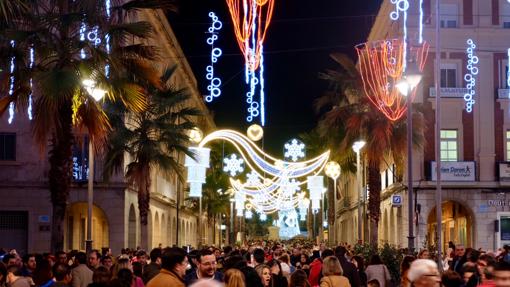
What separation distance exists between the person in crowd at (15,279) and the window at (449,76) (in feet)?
113

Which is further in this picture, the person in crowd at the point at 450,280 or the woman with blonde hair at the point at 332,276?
the woman with blonde hair at the point at 332,276

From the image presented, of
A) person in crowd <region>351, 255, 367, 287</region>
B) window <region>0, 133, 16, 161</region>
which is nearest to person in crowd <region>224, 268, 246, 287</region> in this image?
person in crowd <region>351, 255, 367, 287</region>

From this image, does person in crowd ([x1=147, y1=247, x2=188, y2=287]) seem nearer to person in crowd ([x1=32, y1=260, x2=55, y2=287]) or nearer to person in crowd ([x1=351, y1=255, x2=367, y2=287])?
person in crowd ([x1=32, y1=260, x2=55, y2=287])

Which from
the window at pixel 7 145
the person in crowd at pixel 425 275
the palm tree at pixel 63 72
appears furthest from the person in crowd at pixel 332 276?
the window at pixel 7 145

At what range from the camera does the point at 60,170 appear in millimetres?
22516

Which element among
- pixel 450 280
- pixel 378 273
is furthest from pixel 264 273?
pixel 378 273

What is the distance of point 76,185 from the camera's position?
42.2m

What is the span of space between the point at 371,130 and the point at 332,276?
84.3 ft

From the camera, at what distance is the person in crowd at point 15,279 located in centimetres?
1247

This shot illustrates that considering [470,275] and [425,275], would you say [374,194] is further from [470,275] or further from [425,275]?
[425,275]

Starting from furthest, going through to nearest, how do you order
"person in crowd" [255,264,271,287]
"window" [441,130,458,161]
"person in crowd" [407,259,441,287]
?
"window" [441,130,458,161]
"person in crowd" [255,264,271,287]
"person in crowd" [407,259,441,287]

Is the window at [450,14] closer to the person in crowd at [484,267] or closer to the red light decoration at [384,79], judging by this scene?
the red light decoration at [384,79]

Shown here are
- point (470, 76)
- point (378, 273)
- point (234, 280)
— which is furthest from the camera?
point (470, 76)

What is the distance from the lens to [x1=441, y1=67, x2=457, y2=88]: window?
45375 mm
